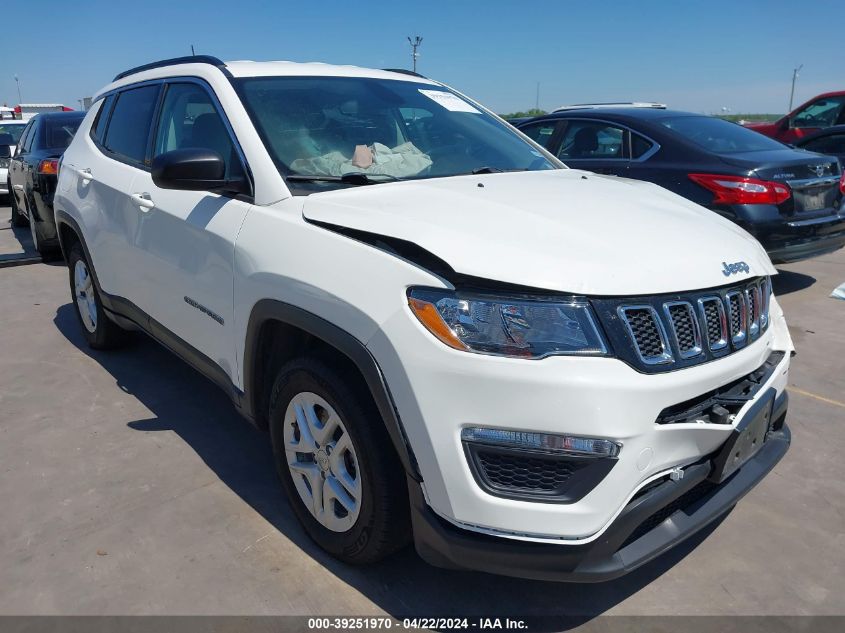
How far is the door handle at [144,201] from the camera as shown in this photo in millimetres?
3400

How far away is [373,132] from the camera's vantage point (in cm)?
309

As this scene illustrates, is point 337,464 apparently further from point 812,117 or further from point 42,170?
point 812,117

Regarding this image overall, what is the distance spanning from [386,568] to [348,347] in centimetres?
95

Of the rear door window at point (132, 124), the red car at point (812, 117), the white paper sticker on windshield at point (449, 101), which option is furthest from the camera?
the red car at point (812, 117)

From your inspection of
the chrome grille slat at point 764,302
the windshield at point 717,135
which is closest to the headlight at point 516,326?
the chrome grille slat at point 764,302

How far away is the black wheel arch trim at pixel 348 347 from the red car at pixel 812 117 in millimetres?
11665

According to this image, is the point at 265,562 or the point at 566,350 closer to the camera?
the point at 566,350

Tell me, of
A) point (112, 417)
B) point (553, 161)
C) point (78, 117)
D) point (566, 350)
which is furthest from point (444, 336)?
point (78, 117)

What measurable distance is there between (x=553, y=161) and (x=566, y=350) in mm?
1977

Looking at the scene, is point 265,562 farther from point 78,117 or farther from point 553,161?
point 78,117

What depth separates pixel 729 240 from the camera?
8.00ft

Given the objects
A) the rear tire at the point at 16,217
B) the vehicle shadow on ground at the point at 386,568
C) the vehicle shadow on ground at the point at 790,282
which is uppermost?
the rear tire at the point at 16,217

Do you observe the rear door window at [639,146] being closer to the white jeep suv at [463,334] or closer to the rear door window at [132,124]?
the white jeep suv at [463,334]

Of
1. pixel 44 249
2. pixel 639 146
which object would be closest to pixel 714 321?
pixel 639 146
